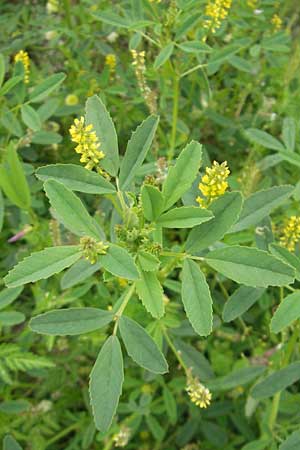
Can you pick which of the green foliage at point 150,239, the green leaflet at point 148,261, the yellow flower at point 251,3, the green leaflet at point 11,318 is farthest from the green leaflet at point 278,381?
the yellow flower at point 251,3

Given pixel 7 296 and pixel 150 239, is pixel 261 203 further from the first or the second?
pixel 7 296

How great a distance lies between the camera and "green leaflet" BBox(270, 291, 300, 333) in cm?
103

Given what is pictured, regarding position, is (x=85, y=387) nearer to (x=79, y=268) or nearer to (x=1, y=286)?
(x=1, y=286)

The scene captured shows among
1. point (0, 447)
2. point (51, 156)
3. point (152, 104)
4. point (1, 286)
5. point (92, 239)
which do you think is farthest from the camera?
point (51, 156)

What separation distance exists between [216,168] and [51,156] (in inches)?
54.0

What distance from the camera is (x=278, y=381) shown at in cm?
124

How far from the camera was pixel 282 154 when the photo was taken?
4.58ft

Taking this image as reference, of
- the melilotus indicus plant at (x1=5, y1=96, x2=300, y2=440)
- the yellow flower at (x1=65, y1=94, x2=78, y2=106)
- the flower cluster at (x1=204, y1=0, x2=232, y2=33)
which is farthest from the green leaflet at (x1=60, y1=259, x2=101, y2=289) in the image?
the yellow flower at (x1=65, y1=94, x2=78, y2=106)

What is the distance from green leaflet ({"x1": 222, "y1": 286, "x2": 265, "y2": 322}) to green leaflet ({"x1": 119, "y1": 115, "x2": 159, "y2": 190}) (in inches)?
14.7

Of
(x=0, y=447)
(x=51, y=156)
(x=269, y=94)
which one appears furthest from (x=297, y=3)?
(x=0, y=447)

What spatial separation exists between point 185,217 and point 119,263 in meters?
0.14

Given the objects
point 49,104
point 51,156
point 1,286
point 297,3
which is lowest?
point 1,286

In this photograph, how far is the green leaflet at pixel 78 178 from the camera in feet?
3.13

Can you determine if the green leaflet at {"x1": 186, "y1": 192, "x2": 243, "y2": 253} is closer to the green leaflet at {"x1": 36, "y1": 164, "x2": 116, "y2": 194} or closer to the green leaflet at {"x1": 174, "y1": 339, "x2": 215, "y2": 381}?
the green leaflet at {"x1": 36, "y1": 164, "x2": 116, "y2": 194}
